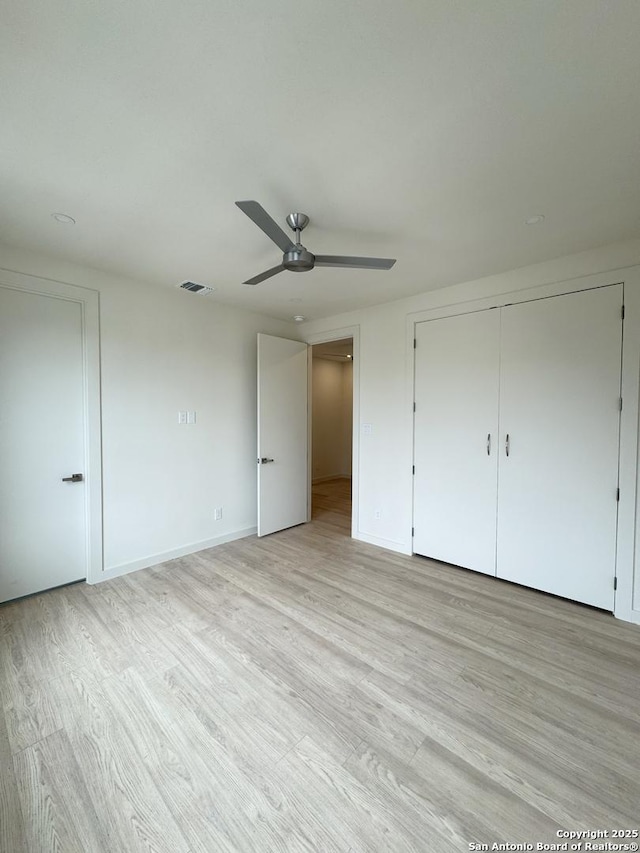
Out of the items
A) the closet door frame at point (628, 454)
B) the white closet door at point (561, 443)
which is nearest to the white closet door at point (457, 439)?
the white closet door at point (561, 443)

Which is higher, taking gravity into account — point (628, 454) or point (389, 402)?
point (389, 402)

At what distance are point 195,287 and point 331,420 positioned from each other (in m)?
4.73

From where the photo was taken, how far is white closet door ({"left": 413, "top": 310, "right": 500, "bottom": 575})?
2.85 metres

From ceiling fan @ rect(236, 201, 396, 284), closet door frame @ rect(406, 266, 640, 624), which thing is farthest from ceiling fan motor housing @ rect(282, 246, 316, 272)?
closet door frame @ rect(406, 266, 640, 624)

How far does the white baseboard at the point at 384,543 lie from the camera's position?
341 cm

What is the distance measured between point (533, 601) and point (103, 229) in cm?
403

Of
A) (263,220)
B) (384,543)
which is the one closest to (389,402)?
(384,543)

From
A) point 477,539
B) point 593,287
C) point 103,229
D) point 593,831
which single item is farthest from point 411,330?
point 593,831

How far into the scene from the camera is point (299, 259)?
5.75 feet

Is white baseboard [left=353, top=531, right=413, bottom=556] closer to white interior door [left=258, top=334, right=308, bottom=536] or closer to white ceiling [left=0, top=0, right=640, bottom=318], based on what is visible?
white interior door [left=258, top=334, right=308, bottom=536]

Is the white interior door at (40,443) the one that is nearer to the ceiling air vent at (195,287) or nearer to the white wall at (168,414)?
the white wall at (168,414)

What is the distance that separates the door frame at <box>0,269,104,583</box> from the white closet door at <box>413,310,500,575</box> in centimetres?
286

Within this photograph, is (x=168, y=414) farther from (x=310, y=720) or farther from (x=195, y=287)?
(x=310, y=720)

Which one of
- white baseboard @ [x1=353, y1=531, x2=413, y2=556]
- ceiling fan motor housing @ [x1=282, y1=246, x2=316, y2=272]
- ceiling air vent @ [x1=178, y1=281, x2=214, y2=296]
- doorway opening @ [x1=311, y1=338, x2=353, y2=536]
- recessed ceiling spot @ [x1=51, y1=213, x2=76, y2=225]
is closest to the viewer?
ceiling fan motor housing @ [x1=282, y1=246, x2=316, y2=272]
